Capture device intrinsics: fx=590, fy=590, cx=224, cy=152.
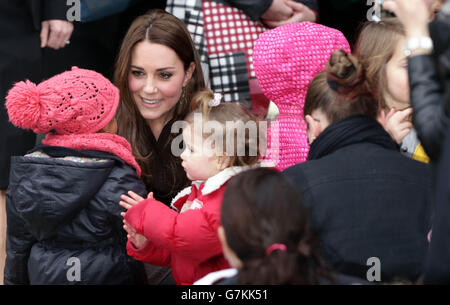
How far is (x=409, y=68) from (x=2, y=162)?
218 centimetres

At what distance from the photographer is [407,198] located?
1915 millimetres

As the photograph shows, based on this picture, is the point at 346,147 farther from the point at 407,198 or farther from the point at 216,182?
the point at 216,182

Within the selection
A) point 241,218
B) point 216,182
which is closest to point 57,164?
point 216,182

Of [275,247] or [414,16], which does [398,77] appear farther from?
[275,247]

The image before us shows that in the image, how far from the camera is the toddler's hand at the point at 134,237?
2.31 meters

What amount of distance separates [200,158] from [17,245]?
0.93m

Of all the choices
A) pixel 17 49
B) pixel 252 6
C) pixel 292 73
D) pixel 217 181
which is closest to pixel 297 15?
pixel 252 6

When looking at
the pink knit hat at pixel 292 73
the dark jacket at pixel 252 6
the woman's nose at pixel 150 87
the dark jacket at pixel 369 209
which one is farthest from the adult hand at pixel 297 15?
the dark jacket at pixel 369 209

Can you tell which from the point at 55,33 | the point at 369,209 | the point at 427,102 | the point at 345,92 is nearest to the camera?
the point at 427,102

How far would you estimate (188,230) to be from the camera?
2.14 m

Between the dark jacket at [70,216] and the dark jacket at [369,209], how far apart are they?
0.85 meters

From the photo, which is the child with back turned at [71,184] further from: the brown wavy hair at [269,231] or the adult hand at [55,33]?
the brown wavy hair at [269,231]

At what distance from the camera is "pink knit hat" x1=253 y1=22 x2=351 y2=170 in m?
2.66
